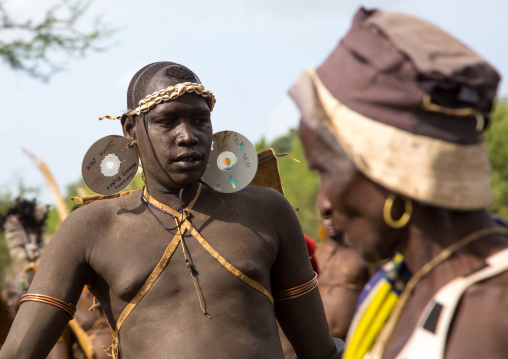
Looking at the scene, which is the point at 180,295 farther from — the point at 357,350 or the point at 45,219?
the point at 45,219

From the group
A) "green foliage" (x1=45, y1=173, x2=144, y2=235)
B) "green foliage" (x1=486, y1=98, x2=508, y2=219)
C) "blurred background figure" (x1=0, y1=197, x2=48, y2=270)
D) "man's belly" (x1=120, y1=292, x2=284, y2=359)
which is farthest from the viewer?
"green foliage" (x1=486, y1=98, x2=508, y2=219)

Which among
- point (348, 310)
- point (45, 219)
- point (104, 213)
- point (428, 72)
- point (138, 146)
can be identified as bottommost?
point (348, 310)

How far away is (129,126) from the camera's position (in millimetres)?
3648

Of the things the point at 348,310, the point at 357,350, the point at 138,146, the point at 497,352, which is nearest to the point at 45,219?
the point at 348,310

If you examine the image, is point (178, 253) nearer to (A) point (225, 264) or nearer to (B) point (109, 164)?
(A) point (225, 264)

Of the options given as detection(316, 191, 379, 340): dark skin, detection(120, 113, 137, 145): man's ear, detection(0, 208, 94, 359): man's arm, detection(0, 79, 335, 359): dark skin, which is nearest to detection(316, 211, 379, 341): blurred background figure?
detection(316, 191, 379, 340): dark skin

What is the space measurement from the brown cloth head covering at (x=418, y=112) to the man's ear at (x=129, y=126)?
177 centimetres

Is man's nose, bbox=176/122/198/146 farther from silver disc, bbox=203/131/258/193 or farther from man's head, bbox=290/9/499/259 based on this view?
man's head, bbox=290/9/499/259

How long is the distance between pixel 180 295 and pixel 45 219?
4.23 meters

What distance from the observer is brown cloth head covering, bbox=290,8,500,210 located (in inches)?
74.3

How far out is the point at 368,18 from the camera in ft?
6.77

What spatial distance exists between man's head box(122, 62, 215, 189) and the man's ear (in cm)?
1

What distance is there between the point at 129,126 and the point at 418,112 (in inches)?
79.7

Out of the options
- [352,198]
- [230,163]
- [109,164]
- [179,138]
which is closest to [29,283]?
[109,164]
